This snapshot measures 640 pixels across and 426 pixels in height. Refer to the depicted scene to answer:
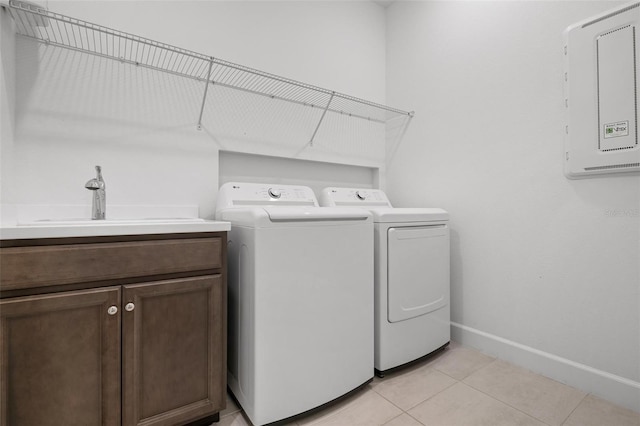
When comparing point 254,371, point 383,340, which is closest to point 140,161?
point 254,371

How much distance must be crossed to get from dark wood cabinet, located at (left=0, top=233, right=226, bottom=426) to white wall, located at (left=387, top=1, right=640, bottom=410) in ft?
5.35

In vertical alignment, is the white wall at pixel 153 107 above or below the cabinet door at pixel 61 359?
above

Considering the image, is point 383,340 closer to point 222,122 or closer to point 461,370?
point 461,370

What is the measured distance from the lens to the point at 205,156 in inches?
70.8

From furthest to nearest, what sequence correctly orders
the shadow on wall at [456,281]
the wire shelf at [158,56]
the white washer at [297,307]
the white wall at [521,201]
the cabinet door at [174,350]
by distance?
the shadow on wall at [456,281]
the white wall at [521,201]
the wire shelf at [158,56]
the white washer at [297,307]
the cabinet door at [174,350]

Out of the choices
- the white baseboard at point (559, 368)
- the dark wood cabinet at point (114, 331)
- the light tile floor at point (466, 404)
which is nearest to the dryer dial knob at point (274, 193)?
the dark wood cabinet at point (114, 331)

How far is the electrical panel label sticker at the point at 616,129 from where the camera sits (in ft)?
4.41

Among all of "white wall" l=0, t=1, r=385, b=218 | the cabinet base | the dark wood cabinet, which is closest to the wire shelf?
"white wall" l=0, t=1, r=385, b=218

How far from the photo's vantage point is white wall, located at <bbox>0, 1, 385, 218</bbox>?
1.38 meters

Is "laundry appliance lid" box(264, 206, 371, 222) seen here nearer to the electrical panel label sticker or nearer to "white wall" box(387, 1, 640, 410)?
"white wall" box(387, 1, 640, 410)

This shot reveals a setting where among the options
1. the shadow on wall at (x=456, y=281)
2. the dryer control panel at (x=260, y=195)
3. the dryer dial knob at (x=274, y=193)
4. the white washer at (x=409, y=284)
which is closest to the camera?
the white washer at (x=409, y=284)

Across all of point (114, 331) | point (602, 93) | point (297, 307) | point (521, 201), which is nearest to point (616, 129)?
point (602, 93)

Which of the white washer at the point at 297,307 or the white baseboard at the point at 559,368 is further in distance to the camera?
the white baseboard at the point at 559,368

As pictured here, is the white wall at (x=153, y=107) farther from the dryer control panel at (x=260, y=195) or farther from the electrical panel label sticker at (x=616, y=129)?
the electrical panel label sticker at (x=616, y=129)
